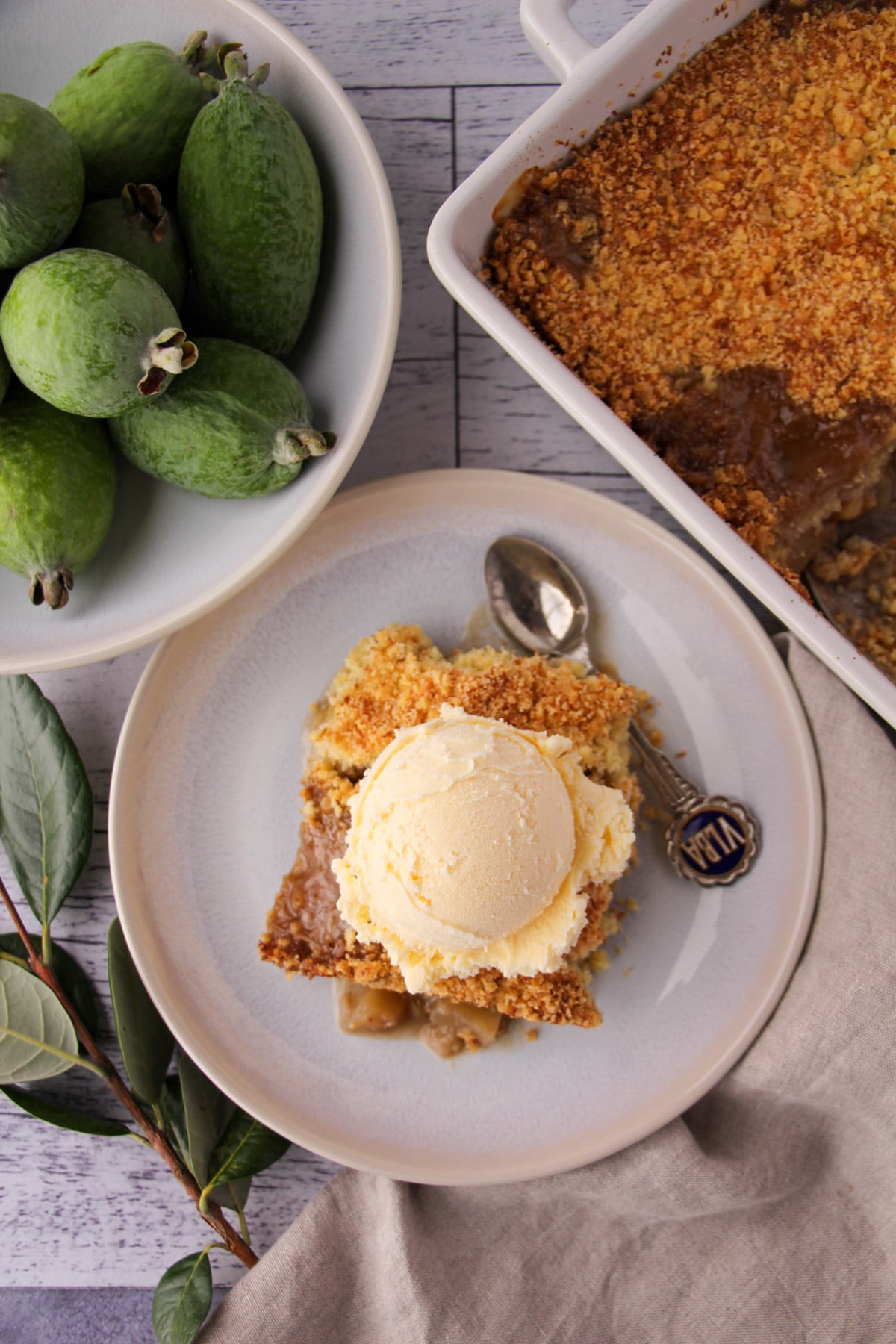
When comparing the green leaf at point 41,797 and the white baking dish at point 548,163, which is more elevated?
the white baking dish at point 548,163

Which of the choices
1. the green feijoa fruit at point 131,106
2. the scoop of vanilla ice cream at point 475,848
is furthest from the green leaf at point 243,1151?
the green feijoa fruit at point 131,106

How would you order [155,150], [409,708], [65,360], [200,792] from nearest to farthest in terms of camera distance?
1. [65,360]
2. [155,150]
3. [409,708]
4. [200,792]

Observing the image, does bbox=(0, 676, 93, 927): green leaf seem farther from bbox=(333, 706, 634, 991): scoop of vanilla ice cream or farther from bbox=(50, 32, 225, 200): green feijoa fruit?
bbox=(50, 32, 225, 200): green feijoa fruit

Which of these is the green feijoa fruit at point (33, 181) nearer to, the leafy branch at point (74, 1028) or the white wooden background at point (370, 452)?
the white wooden background at point (370, 452)

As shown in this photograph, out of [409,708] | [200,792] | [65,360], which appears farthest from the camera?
[200,792]

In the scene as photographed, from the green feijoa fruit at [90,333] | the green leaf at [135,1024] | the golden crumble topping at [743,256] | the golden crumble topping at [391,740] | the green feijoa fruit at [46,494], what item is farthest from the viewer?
the green leaf at [135,1024]

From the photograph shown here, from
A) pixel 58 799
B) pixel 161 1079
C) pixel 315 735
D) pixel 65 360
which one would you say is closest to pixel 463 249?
pixel 65 360

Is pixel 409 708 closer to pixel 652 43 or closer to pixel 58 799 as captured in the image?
pixel 58 799

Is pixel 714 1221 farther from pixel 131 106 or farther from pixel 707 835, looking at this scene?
pixel 131 106
